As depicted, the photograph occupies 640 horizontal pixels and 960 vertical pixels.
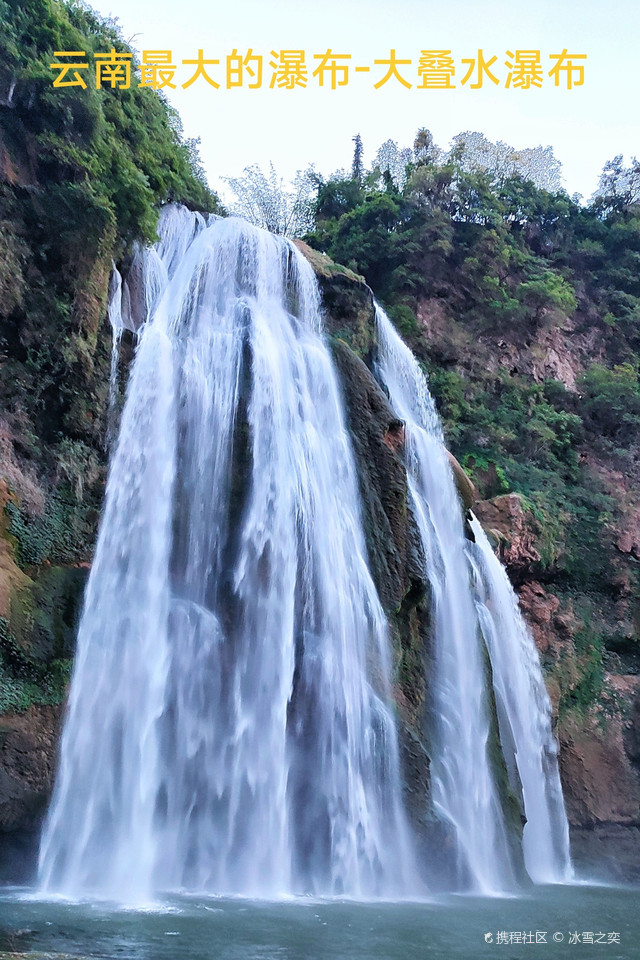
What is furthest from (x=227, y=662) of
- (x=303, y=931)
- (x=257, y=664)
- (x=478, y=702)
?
(x=478, y=702)

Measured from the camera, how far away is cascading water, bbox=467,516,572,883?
12117mm

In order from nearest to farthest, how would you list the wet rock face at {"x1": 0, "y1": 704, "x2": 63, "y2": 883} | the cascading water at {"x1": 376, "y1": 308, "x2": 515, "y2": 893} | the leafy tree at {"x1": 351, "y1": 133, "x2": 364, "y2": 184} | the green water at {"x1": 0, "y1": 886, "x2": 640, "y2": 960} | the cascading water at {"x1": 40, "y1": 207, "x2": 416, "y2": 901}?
the green water at {"x1": 0, "y1": 886, "x2": 640, "y2": 960} → the wet rock face at {"x1": 0, "y1": 704, "x2": 63, "y2": 883} → the cascading water at {"x1": 40, "y1": 207, "x2": 416, "y2": 901} → the cascading water at {"x1": 376, "y1": 308, "x2": 515, "y2": 893} → the leafy tree at {"x1": 351, "y1": 133, "x2": 364, "y2": 184}

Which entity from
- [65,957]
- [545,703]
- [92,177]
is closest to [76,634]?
[65,957]

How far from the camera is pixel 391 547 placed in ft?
35.2

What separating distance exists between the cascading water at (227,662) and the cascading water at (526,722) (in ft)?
10.8

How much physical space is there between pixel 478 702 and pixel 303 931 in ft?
18.8

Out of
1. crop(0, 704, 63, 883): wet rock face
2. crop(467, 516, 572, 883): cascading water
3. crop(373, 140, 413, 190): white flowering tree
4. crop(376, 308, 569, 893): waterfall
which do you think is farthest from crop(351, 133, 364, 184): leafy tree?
crop(0, 704, 63, 883): wet rock face

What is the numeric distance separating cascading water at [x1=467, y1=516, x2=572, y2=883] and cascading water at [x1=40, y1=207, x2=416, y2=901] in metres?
3.30

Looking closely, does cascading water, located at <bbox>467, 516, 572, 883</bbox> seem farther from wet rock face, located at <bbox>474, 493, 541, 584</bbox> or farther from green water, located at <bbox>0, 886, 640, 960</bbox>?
green water, located at <bbox>0, 886, 640, 960</bbox>

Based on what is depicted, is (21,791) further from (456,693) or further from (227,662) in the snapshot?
(456,693)

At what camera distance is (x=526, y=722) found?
12.6 metres

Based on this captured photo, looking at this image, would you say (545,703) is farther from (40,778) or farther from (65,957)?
(65,957)

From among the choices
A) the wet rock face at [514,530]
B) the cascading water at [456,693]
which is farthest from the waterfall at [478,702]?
the wet rock face at [514,530]

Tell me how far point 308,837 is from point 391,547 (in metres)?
4.05
